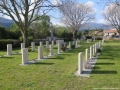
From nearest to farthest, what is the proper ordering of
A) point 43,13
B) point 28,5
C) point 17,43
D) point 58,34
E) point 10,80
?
point 10,80 → point 28,5 → point 43,13 → point 17,43 → point 58,34

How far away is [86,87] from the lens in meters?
5.62

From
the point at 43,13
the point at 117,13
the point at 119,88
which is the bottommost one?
the point at 119,88

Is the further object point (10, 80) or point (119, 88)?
point (10, 80)

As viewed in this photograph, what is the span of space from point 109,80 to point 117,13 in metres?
45.1

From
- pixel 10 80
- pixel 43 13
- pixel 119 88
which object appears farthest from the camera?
pixel 43 13

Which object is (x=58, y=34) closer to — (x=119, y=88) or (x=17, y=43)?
(x=17, y=43)

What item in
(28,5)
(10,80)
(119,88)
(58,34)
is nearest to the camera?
(119,88)

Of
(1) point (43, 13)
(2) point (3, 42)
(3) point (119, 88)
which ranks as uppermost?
(1) point (43, 13)

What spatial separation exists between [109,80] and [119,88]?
0.88 meters

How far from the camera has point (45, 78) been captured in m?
6.67

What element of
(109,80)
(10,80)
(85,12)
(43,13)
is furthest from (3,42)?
(85,12)

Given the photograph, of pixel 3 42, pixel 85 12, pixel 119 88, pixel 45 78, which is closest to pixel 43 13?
pixel 3 42

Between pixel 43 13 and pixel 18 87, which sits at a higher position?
pixel 43 13

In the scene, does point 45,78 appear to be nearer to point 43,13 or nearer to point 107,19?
point 43,13
